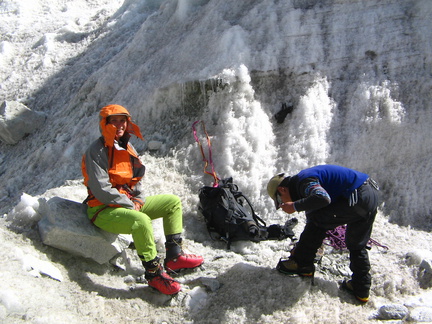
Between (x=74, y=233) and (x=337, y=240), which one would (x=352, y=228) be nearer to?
(x=337, y=240)

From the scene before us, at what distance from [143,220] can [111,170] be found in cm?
58

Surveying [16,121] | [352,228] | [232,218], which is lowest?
[232,218]

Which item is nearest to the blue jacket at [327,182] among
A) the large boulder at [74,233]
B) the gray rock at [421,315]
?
the gray rock at [421,315]

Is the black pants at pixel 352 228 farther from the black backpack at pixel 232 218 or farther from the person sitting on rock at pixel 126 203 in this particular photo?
the person sitting on rock at pixel 126 203

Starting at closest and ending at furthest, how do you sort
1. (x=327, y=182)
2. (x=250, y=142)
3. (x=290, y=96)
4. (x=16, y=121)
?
(x=327, y=182)
(x=250, y=142)
(x=290, y=96)
(x=16, y=121)

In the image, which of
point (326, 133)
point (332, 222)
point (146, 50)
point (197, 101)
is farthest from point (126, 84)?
point (332, 222)

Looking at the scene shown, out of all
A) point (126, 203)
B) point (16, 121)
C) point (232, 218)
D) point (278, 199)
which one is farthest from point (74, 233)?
point (16, 121)

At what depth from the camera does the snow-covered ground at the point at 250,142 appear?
A: 12.4ft

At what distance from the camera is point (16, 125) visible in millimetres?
7367

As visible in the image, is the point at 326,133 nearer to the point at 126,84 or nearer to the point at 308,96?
the point at 308,96

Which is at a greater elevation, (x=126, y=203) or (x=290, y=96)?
(x=290, y=96)

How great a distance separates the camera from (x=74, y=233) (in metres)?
3.96

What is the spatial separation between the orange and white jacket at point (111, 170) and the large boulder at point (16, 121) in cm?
382

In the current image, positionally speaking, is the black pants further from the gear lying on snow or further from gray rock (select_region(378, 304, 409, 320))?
the gear lying on snow
